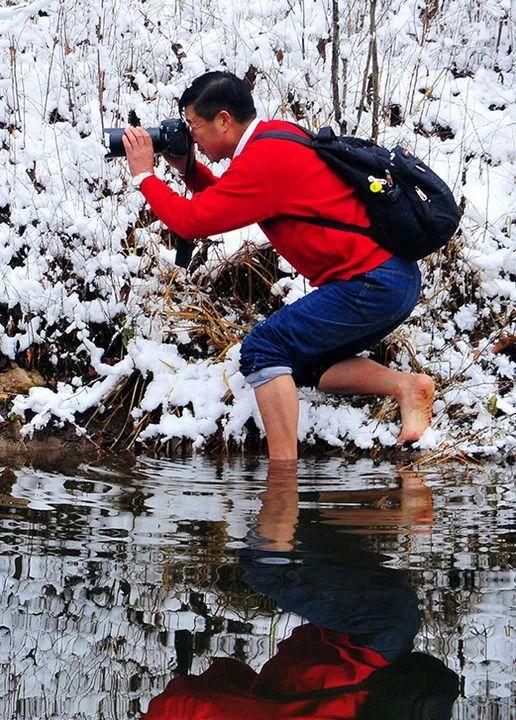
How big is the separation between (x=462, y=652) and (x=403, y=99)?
217 inches

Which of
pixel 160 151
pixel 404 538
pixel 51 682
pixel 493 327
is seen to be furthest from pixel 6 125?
pixel 51 682

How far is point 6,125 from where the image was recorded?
7074 mm

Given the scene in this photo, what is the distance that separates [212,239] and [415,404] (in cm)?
166

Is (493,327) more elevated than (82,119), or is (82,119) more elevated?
(82,119)

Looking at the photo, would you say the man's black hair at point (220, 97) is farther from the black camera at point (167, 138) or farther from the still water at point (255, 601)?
the still water at point (255, 601)

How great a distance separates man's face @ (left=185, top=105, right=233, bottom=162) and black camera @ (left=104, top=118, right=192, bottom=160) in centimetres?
6

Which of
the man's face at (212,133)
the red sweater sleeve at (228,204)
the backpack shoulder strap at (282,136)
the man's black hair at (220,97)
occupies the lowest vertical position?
the red sweater sleeve at (228,204)

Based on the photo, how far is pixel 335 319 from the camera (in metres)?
4.38

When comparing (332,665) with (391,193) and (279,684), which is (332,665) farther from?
(391,193)

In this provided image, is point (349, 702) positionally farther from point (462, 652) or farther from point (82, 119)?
point (82, 119)

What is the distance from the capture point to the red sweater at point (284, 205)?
4.10 metres

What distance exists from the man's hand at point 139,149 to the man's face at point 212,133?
200 mm

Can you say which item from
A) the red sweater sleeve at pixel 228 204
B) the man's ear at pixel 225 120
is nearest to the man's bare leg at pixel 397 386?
the red sweater sleeve at pixel 228 204

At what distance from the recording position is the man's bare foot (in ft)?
15.5
